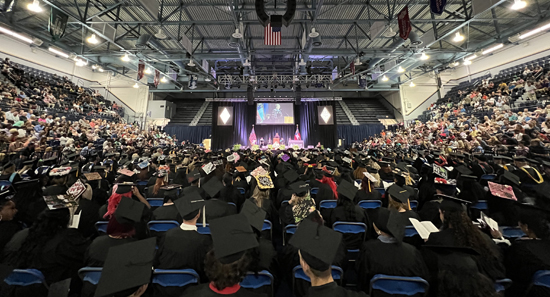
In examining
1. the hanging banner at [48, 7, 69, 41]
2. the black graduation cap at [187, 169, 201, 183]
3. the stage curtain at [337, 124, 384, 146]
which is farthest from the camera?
the stage curtain at [337, 124, 384, 146]

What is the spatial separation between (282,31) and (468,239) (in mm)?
14205

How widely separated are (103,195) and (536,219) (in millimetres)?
6299

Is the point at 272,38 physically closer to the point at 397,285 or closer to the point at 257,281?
the point at 257,281

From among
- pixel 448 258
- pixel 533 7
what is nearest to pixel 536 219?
pixel 448 258

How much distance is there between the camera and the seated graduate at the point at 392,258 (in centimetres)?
194

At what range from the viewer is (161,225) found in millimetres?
2826

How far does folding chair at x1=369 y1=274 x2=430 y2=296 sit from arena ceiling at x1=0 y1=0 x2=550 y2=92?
9341mm

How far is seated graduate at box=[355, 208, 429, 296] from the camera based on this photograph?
194 centimetres

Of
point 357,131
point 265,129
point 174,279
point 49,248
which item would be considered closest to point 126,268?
point 174,279

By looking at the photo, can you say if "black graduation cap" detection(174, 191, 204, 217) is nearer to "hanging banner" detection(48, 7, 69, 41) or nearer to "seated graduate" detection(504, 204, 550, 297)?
"seated graduate" detection(504, 204, 550, 297)

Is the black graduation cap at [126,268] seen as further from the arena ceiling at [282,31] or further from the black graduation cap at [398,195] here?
the arena ceiling at [282,31]

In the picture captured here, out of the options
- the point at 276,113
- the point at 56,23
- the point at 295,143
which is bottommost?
the point at 295,143

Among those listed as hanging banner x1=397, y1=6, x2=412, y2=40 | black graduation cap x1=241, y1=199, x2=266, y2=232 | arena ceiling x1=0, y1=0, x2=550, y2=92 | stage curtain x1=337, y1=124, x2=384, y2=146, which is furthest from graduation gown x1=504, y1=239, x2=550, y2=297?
stage curtain x1=337, y1=124, x2=384, y2=146

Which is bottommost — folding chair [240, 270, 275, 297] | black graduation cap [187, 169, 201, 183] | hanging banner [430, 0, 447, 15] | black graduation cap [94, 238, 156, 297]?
folding chair [240, 270, 275, 297]
